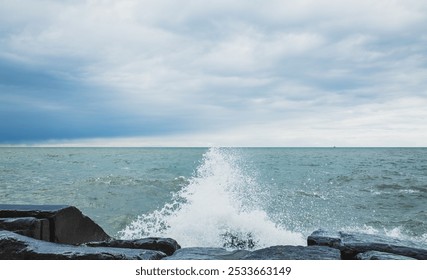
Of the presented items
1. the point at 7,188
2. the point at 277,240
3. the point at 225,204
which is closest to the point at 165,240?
the point at 277,240

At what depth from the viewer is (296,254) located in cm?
333

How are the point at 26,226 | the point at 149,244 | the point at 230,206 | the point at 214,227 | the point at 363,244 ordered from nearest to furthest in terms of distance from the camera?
1. the point at 363,244
2. the point at 26,226
3. the point at 149,244
4. the point at 214,227
5. the point at 230,206

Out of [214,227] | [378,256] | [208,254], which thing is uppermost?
[378,256]

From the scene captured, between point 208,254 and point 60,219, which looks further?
point 60,219

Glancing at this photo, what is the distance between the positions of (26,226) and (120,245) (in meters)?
0.97

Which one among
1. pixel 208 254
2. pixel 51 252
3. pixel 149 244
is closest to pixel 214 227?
pixel 149 244

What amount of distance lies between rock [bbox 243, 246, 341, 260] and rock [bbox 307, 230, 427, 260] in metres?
0.30

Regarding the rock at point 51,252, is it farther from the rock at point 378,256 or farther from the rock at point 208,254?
the rock at point 378,256

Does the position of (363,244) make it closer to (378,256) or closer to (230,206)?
(378,256)

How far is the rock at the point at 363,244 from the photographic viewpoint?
11.7 ft

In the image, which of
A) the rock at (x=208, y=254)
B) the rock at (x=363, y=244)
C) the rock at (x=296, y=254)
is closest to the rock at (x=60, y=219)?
the rock at (x=208, y=254)

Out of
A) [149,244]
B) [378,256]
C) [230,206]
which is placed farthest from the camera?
[230,206]

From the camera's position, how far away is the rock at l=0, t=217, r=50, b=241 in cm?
399
